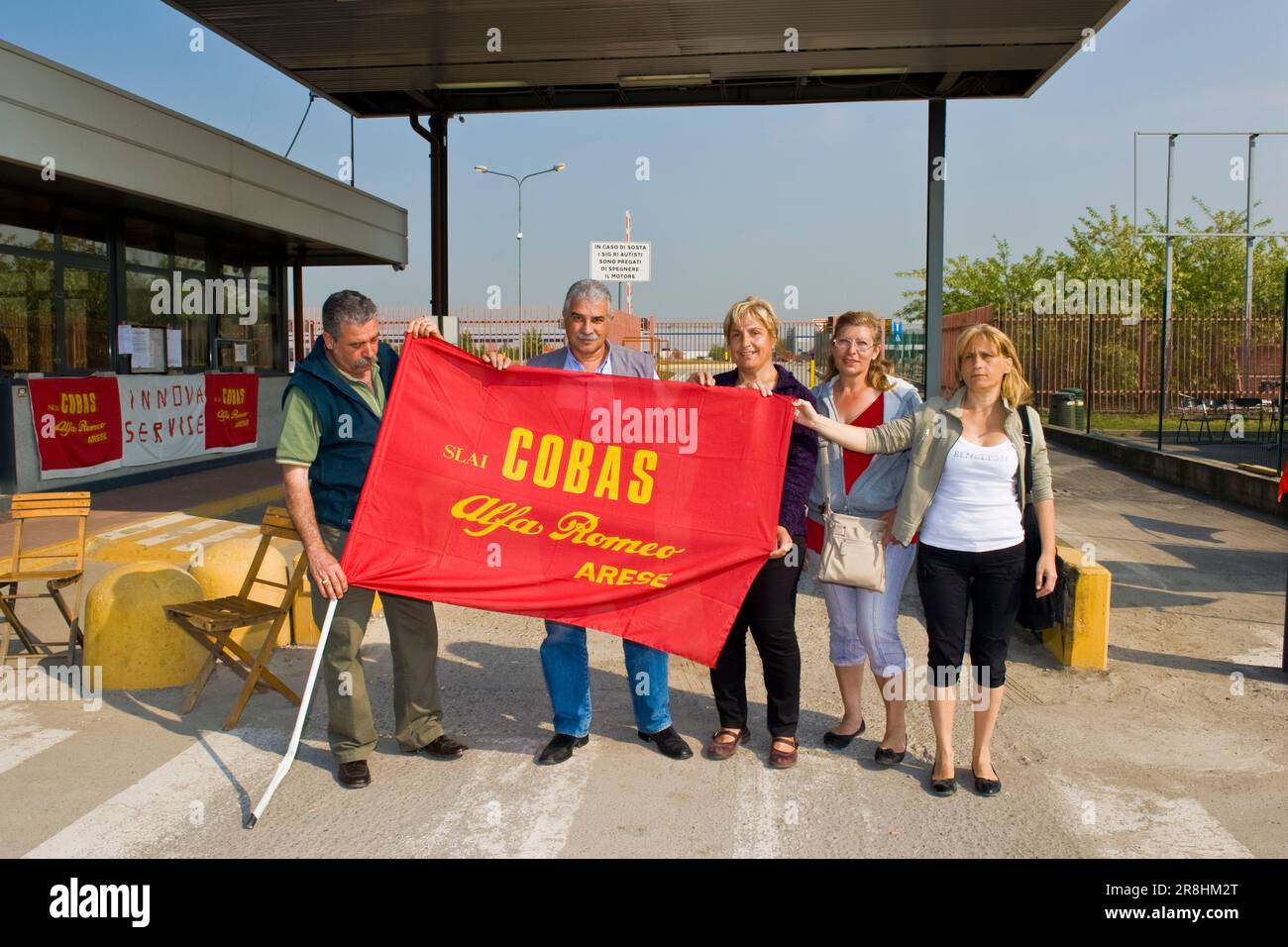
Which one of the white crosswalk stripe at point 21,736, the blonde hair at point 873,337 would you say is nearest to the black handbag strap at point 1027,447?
the blonde hair at point 873,337

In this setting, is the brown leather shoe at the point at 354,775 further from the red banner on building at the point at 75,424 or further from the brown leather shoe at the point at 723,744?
the red banner on building at the point at 75,424

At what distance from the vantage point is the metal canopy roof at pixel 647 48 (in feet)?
30.9

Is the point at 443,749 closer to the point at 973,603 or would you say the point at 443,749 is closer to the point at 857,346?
the point at 973,603

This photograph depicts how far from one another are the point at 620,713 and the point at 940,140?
7.44 metres

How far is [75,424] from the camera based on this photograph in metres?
13.6

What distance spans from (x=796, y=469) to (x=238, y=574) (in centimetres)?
388

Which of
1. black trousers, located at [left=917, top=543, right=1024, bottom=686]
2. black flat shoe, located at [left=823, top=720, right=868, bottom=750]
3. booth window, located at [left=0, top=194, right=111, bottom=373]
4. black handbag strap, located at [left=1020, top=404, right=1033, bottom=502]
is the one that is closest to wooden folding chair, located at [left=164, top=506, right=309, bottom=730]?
black flat shoe, located at [left=823, top=720, right=868, bottom=750]

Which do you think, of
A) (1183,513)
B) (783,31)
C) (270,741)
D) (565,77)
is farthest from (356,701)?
(1183,513)

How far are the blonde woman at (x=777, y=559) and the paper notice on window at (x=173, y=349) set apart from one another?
1447 centimetres

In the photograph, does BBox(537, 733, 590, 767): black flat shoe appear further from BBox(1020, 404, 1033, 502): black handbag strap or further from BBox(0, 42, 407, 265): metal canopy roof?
BBox(0, 42, 407, 265): metal canopy roof

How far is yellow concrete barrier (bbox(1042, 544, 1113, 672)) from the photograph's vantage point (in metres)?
6.54

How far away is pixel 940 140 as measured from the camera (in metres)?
10.8

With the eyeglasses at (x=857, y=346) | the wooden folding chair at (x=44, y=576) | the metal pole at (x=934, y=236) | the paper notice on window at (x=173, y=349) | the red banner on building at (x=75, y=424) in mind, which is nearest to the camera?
the eyeglasses at (x=857, y=346)
